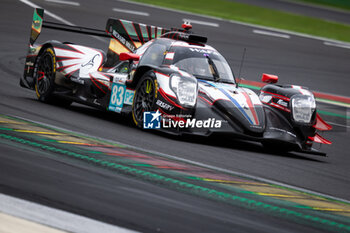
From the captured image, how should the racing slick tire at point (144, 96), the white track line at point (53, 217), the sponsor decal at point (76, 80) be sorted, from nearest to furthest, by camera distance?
the white track line at point (53, 217) < the racing slick tire at point (144, 96) < the sponsor decal at point (76, 80)

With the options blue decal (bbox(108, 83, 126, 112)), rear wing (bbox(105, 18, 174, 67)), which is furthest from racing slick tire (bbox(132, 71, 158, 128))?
rear wing (bbox(105, 18, 174, 67))

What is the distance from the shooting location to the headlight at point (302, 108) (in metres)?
8.59

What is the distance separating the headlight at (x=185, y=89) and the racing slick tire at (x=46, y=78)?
2.84 m

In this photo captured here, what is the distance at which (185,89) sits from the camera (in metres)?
8.02

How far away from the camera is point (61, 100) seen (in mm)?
10398

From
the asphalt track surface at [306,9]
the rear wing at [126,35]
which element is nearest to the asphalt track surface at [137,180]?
the rear wing at [126,35]

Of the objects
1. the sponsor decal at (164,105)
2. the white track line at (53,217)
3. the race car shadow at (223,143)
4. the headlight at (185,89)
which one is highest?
the headlight at (185,89)

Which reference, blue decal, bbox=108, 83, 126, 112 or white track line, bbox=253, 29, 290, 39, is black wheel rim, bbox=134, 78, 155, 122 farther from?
white track line, bbox=253, 29, 290, 39

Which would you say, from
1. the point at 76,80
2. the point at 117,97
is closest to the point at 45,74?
the point at 76,80

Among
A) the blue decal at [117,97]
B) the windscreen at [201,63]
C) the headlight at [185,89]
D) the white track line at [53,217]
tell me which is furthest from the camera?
the blue decal at [117,97]

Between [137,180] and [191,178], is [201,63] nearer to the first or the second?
[191,178]

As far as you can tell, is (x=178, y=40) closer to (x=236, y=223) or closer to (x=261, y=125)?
(x=261, y=125)

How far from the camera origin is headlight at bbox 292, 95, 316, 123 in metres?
8.59

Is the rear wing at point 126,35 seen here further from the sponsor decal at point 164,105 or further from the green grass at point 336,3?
the green grass at point 336,3
